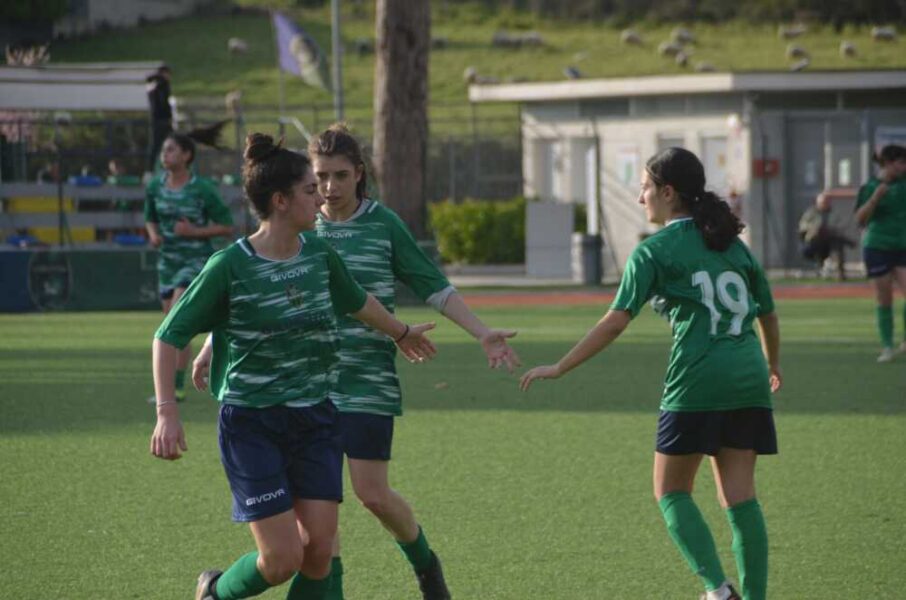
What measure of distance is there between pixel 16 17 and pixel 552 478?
165 ft

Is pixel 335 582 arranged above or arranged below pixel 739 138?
below

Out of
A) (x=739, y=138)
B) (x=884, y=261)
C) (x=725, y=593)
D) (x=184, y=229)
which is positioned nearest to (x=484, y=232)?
(x=739, y=138)

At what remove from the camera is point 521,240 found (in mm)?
33500

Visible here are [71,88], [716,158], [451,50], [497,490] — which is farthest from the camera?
[451,50]

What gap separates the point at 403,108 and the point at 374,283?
19868 mm

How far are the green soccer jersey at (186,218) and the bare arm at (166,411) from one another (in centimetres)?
750

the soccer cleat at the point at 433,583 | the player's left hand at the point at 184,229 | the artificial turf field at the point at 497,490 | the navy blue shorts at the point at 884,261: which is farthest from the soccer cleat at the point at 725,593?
the navy blue shorts at the point at 884,261

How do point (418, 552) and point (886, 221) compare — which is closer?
point (418, 552)

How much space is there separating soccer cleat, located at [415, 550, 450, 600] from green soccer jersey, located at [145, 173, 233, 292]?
6.76 meters

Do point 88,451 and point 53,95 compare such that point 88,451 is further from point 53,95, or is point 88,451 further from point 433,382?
point 53,95

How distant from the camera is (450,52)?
247 feet

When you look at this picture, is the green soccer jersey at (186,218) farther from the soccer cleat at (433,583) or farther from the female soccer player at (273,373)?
the female soccer player at (273,373)

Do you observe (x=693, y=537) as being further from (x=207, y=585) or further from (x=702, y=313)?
(x=207, y=585)

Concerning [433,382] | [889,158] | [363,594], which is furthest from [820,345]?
[363,594]
